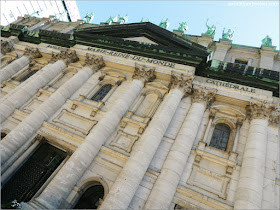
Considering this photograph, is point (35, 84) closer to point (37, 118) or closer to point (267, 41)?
point (37, 118)

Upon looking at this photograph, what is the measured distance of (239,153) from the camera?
42.4 feet

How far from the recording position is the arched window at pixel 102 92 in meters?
17.5

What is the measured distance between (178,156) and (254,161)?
13.0ft

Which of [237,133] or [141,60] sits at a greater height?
[141,60]

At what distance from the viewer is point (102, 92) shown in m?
18.0

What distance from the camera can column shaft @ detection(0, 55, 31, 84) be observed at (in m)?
19.6

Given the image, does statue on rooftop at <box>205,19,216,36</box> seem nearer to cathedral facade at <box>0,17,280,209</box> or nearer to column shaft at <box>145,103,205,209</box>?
cathedral facade at <box>0,17,280,209</box>

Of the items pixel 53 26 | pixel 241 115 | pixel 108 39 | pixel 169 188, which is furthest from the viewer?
pixel 53 26

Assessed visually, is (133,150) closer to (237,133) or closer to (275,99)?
(237,133)

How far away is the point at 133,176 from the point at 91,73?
10.9 m

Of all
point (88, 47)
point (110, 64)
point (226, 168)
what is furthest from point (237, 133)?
point (88, 47)

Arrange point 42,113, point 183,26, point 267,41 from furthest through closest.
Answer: point 183,26 < point 267,41 < point 42,113

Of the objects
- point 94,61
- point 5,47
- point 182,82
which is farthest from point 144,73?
point 5,47

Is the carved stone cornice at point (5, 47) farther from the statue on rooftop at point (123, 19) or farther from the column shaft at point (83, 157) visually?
the column shaft at point (83, 157)
